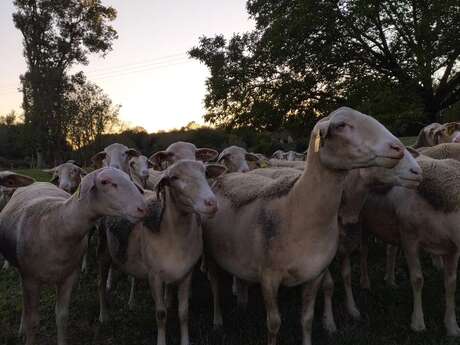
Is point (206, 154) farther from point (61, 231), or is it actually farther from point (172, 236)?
point (61, 231)

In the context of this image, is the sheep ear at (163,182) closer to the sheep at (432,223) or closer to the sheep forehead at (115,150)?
the sheep at (432,223)

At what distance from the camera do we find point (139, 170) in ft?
27.5

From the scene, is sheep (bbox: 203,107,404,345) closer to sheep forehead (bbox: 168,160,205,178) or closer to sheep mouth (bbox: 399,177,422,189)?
sheep forehead (bbox: 168,160,205,178)

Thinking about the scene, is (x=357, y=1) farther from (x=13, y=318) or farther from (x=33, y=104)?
(x=33, y=104)

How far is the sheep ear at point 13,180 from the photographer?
5.61m

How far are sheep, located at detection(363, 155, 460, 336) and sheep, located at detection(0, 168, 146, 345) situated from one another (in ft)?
9.09

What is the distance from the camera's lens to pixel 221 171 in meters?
5.19

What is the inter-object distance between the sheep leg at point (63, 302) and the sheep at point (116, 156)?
154 inches

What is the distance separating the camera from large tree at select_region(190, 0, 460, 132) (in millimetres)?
19125

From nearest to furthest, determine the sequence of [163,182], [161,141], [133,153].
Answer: [163,182]
[133,153]
[161,141]

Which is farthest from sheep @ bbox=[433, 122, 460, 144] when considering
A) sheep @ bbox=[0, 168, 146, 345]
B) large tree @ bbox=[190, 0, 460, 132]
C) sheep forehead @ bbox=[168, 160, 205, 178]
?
large tree @ bbox=[190, 0, 460, 132]

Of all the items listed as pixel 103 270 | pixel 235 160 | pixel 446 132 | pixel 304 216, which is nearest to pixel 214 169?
pixel 304 216

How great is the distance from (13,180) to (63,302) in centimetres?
191

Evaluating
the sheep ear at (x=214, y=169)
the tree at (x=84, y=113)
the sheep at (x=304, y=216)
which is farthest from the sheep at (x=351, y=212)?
the tree at (x=84, y=113)
